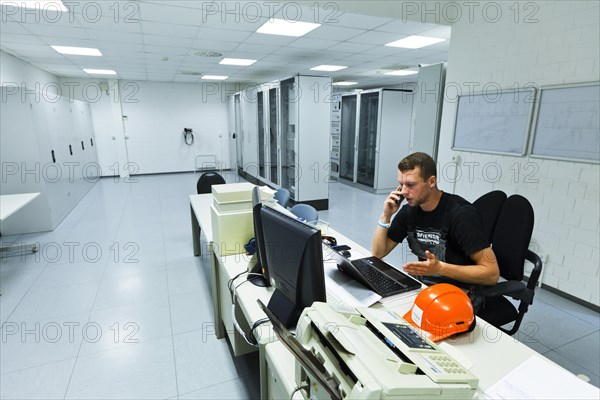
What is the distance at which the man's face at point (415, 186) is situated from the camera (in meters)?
1.77

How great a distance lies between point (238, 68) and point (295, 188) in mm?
3231

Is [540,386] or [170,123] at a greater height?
[170,123]

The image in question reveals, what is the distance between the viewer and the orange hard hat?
119 centimetres

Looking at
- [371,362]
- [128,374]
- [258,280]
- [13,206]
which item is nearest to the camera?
[371,362]

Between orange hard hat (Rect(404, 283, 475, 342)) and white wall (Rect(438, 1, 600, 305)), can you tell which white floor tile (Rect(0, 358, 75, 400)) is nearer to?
orange hard hat (Rect(404, 283, 475, 342))

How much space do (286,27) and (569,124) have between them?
10.6 ft

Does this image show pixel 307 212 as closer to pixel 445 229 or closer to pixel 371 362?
pixel 445 229

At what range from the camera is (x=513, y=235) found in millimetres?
1812

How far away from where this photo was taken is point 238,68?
7.08 m

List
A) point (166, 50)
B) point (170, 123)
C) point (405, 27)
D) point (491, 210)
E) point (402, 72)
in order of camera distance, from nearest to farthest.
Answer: point (491, 210), point (405, 27), point (166, 50), point (402, 72), point (170, 123)

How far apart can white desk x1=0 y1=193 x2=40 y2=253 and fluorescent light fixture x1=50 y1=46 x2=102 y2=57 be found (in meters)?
2.65

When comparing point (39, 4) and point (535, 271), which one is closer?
point (535, 271)

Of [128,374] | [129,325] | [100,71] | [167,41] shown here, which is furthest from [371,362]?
[100,71]

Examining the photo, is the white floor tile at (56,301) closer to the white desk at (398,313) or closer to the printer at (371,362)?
the white desk at (398,313)
